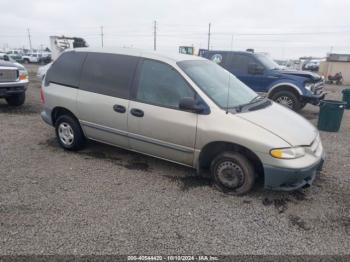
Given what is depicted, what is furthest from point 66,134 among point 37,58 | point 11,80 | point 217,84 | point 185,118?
point 37,58

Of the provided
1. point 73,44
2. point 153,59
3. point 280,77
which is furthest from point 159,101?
point 73,44

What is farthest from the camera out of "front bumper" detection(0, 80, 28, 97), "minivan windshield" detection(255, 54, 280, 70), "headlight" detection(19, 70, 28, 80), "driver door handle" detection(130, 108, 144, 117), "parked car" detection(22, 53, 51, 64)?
"parked car" detection(22, 53, 51, 64)

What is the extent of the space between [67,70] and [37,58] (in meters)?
40.9

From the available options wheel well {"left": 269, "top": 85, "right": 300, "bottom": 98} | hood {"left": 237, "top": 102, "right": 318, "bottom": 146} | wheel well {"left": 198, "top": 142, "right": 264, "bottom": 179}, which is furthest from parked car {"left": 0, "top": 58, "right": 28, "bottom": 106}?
wheel well {"left": 269, "top": 85, "right": 300, "bottom": 98}

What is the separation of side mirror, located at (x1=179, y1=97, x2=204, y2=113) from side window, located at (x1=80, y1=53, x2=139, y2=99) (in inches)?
38.7

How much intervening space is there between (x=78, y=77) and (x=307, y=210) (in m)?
3.84

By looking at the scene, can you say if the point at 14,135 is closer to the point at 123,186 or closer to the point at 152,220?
the point at 123,186

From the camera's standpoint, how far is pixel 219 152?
403 cm

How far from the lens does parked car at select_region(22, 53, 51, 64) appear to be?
4128cm

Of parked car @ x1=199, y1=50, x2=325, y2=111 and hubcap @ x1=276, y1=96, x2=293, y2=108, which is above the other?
parked car @ x1=199, y1=50, x2=325, y2=111

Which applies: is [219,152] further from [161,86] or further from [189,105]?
[161,86]

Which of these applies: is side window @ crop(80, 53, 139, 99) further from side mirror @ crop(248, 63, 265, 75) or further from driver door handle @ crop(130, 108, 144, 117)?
side mirror @ crop(248, 63, 265, 75)

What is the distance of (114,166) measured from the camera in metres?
4.77

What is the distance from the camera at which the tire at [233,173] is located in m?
3.79
